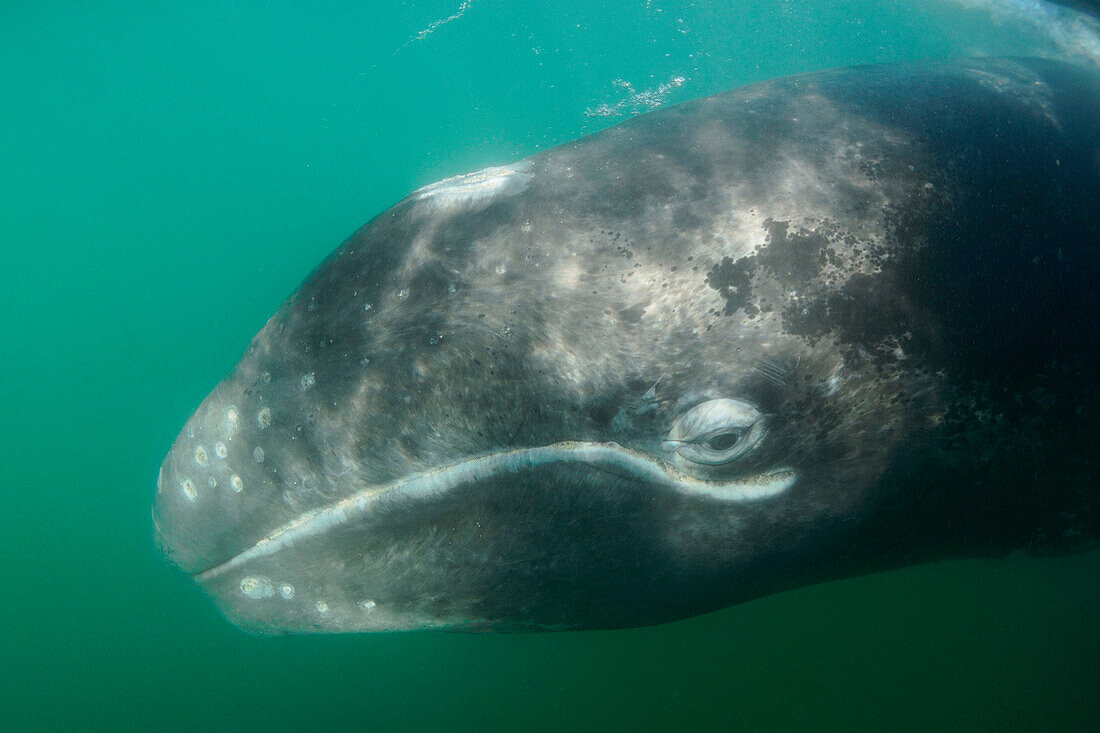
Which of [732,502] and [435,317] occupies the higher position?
[435,317]

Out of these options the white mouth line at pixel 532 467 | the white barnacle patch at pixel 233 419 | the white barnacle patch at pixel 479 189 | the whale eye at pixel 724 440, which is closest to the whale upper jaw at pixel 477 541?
the white mouth line at pixel 532 467

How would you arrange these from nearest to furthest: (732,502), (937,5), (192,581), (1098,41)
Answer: (732,502) → (192,581) → (1098,41) → (937,5)

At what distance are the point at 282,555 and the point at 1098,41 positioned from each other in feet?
31.7

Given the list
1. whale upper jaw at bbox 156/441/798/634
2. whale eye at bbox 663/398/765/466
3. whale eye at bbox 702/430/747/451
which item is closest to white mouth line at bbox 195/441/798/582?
whale upper jaw at bbox 156/441/798/634

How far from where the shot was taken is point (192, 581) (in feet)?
14.9

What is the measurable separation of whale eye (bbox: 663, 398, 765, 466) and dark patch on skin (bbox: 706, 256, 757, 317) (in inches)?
20.4

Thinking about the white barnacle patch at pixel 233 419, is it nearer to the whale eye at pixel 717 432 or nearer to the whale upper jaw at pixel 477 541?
the whale upper jaw at pixel 477 541

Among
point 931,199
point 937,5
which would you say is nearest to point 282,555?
point 931,199

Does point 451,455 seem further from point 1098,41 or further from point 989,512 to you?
point 1098,41

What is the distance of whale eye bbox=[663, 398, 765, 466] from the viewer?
10.9 ft

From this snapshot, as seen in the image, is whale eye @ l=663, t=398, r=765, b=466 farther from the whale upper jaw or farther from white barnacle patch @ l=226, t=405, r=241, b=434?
white barnacle patch @ l=226, t=405, r=241, b=434

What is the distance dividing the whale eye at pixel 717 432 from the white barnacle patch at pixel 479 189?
5.66 feet

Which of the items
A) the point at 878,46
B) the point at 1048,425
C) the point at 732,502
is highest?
the point at 878,46

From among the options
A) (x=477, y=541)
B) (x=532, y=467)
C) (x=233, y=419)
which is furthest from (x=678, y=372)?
(x=233, y=419)
